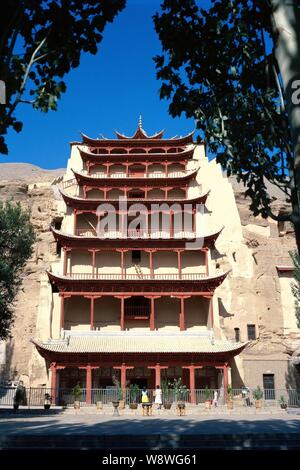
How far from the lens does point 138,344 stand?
29.6 m

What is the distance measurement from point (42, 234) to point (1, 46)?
1382 inches

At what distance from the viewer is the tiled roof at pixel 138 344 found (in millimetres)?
28062

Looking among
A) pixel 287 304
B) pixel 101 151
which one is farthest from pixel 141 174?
pixel 287 304

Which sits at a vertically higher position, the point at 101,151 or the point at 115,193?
the point at 101,151

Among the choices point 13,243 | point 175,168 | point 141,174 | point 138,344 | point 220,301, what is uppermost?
point 175,168

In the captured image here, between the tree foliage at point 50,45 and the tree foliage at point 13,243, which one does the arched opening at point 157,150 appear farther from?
the tree foliage at point 50,45

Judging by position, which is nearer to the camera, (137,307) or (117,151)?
(137,307)

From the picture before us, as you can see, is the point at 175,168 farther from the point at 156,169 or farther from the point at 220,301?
the point at 220,301

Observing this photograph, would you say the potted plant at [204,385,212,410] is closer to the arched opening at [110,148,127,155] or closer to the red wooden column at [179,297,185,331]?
the red wooden column at [179,297,185,331]

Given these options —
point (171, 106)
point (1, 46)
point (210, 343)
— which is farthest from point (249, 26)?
point (210, 343)

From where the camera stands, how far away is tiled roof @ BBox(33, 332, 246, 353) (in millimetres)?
28062

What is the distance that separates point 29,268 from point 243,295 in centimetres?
1777

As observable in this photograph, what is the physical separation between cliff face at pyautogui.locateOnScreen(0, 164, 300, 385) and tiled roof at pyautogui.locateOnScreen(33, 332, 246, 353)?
181 inches

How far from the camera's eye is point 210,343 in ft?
96.7
